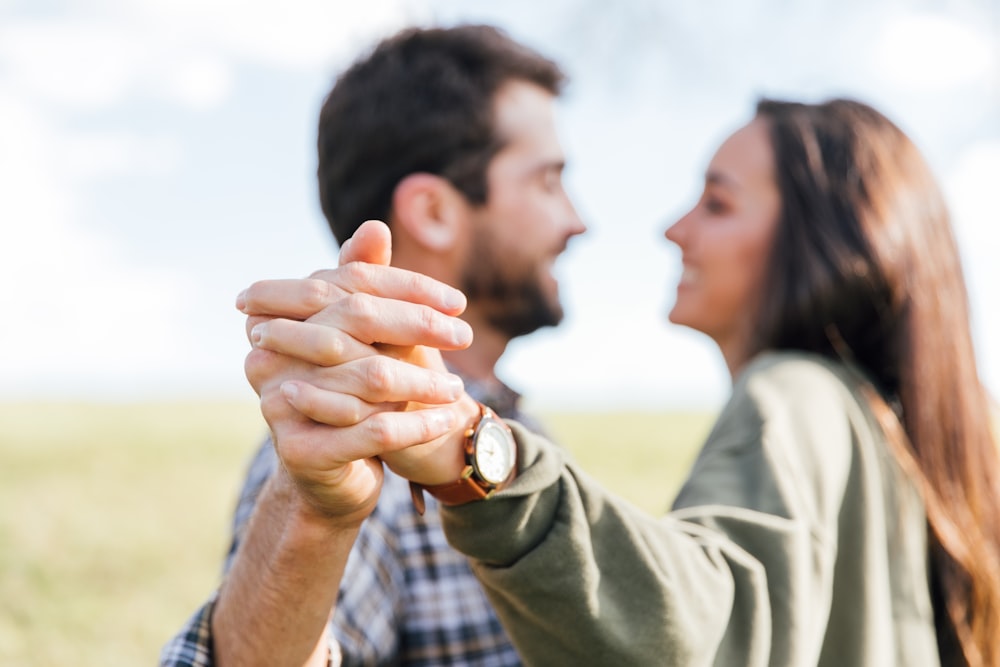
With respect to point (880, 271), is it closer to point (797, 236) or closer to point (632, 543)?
point (797, 236)

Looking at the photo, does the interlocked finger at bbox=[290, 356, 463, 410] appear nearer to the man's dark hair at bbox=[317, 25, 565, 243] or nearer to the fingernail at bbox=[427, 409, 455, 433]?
the fingernail at bbox=[427, 409, 455, 433]

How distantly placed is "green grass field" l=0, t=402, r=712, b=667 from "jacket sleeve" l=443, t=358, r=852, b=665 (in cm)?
185

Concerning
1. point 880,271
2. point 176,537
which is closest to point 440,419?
point 880,271

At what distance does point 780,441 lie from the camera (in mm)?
1874

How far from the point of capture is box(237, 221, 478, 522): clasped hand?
1.27 meters

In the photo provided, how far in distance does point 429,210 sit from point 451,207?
0.23ft

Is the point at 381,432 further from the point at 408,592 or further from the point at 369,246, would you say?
the point at 408,592

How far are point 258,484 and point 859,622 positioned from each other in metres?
1.36

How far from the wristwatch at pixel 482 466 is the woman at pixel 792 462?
2cm

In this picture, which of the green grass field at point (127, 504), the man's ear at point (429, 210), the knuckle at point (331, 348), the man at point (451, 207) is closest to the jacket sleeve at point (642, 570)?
the knuckle at point (331, 348)

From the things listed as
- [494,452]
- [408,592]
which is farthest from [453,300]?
[408,592]

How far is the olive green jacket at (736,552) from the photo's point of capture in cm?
147

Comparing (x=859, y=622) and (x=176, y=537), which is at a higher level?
(x=859, y=622)

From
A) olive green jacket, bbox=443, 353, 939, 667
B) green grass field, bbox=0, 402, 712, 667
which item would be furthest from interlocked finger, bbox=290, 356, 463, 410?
green grass field, bbox=0, 402, 712, 667
